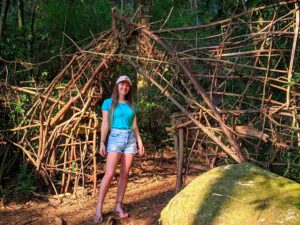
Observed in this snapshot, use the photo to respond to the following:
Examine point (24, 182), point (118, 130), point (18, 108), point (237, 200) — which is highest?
point (18, 108)

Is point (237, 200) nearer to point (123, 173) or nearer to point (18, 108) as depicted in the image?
point (123, 173)

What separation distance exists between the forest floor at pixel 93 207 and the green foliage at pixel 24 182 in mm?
147

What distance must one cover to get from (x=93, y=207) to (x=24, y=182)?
44.2 inches

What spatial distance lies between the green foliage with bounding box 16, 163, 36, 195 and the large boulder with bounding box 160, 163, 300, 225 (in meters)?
2.80

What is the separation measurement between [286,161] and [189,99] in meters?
1.25

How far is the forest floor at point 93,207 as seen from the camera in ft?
17.7

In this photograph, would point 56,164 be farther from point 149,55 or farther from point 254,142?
point 254,142

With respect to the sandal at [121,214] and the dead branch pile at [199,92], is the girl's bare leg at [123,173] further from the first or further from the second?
the dead branch pile at [199,92]

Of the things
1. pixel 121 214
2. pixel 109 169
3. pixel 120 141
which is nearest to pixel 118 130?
pixel 120 141

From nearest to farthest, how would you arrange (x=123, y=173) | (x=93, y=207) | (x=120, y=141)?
(x=120, y=141) → (x=123, y=173) → (x=93, y=207)

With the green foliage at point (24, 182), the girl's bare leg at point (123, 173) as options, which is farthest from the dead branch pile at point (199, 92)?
the girl's bare leg at point (123, 173)

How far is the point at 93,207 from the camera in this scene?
19.2 ft

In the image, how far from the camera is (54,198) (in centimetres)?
617

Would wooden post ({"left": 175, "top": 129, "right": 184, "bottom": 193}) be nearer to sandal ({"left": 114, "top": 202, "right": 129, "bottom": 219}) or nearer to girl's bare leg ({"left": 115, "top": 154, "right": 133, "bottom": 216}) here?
girl's bare leg ({"left": 115, "top": 154, "right": 133, "bottom": 216})
